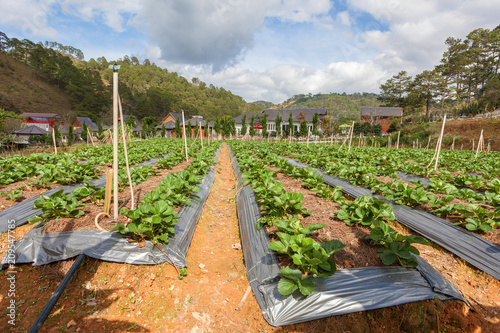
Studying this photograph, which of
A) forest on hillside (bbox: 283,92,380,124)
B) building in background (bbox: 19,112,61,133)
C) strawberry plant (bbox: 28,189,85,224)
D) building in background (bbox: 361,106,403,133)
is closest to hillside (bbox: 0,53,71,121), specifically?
building in background (bbox: 19,112,61,133)

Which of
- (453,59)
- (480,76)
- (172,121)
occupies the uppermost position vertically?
(453,59)

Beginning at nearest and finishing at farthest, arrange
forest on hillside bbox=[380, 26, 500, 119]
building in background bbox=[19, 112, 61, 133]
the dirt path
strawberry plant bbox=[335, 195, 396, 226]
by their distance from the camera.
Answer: the dirt path
strawberry plant bbox=[335, 195, 396, 226]
forest on hillside bbox=[380, 26, 500, 119]
building in background bbox=[19, 112, 61, 133]

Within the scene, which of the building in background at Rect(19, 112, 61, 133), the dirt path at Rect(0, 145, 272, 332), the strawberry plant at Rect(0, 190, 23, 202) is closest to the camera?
the dirt path at Rect(0, 145, 272, 332)

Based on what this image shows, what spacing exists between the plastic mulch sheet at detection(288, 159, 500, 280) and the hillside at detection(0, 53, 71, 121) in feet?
252

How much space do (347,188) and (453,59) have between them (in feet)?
155

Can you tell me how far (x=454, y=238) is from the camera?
3256mm

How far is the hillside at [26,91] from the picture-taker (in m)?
56.1

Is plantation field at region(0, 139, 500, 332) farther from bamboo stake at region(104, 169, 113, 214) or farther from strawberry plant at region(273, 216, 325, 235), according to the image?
bamboo stake at region(104, 169, 113, 214)

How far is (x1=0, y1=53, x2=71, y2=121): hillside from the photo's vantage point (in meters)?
56.1

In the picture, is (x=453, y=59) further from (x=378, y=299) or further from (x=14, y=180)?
(x=14, y=180)

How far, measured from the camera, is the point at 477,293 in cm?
251

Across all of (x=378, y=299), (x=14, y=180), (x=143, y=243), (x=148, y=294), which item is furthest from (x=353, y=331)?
(x=14, y=180)

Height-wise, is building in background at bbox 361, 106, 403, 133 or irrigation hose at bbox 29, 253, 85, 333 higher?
building in background at bbox 361, 106, 403, 133

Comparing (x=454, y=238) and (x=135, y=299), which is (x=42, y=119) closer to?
(x=135, y=299)
